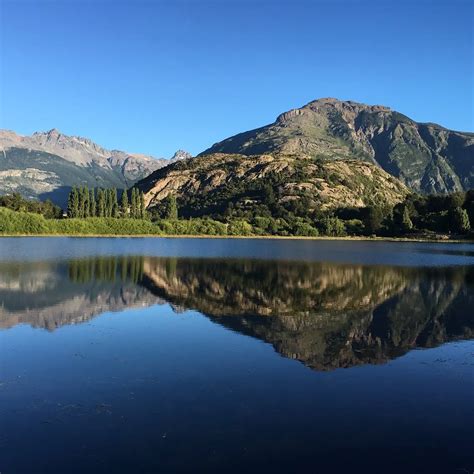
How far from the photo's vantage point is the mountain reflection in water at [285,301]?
31.2 metres

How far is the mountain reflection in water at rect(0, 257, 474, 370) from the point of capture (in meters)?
31.2

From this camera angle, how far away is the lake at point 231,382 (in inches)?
586

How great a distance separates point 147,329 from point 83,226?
16644 centimetres

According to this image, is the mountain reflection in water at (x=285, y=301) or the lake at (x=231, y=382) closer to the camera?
the lake at (x=231, y=382)

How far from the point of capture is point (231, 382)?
21.9 m

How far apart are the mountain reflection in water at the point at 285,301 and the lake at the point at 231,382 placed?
0.25 metres

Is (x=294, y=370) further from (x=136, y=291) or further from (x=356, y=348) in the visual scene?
(x=136, y=291)

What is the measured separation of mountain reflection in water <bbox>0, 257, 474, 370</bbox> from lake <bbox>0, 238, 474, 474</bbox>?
0.81 ft

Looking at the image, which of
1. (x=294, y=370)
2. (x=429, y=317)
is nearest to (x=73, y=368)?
(x=294, y=370)

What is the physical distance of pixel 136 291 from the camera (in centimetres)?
4822

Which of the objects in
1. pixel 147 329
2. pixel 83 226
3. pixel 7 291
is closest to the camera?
pixel 147 329

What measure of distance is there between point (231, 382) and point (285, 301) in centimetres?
2331

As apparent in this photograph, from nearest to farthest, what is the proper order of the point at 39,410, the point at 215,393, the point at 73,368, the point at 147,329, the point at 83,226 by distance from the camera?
1. the point at 39,410
2. the point at 215,393
3. the point at 73,368
4. the point at 147,329
5. the point at 83,226

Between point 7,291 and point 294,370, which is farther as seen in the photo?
point 7,291
